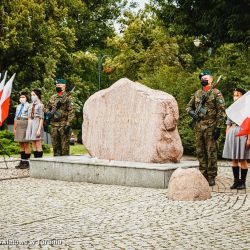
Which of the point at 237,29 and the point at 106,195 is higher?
the point at 237,29

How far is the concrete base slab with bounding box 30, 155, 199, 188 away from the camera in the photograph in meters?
11.4

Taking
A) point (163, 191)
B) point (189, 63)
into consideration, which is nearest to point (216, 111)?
point (163, 191)

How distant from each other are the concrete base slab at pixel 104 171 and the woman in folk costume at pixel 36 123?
105cm

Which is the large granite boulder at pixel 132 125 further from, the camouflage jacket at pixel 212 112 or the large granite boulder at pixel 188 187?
the large granite boulder at pixel 188 187

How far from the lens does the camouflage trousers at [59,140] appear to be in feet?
45.5

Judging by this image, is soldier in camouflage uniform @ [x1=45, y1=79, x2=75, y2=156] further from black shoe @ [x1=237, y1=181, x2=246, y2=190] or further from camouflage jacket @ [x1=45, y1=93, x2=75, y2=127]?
black shoe @ [x1=237, y1=181, x2=246, y2=190]

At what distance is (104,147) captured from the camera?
1330 centimetres

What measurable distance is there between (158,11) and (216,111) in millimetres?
9213

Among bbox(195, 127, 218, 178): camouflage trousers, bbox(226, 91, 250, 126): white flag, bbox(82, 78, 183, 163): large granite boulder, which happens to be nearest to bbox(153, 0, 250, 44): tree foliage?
bbox(82, 78, 183, 163): large granite boulder

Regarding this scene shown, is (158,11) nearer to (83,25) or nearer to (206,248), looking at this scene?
(206,248)

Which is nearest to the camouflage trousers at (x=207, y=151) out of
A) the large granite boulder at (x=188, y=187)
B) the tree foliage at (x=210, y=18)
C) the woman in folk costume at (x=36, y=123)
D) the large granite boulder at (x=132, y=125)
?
the large granite boulder at (x=132, y=125)

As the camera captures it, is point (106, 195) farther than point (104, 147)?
No

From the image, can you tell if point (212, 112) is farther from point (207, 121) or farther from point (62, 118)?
point (62, 118)

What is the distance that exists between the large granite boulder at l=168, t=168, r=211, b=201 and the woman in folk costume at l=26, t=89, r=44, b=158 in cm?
542
